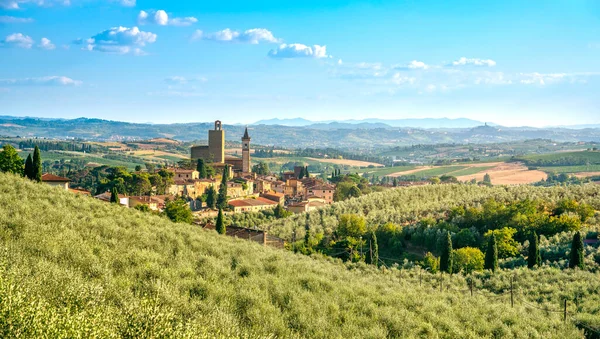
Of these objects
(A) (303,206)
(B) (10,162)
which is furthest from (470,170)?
(B) (10,162)

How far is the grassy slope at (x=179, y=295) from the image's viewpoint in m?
7.18

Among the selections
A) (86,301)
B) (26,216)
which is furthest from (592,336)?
(26,216)

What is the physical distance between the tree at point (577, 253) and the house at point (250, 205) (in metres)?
36.8

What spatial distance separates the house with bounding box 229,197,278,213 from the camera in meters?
54.6

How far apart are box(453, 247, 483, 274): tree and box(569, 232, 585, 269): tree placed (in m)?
4.95

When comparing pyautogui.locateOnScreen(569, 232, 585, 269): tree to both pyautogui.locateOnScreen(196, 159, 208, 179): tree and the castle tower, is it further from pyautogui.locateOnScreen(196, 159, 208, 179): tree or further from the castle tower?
the castle tower

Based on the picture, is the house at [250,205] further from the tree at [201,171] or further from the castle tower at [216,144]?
the castle tower at [216,144]

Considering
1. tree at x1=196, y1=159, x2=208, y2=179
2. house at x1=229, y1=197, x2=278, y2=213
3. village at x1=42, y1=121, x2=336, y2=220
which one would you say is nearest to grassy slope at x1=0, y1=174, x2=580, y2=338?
village at x1=42, y1=121, x2=336, y2=220

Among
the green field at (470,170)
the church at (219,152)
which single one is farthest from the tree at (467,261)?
the green field at (470,170)

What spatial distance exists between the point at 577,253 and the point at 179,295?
18.4 meters

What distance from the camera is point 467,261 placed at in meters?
26.3

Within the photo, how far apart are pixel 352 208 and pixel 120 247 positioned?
108 feet

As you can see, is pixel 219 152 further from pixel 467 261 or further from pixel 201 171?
pixel 467 261

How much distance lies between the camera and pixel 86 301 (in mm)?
7938
